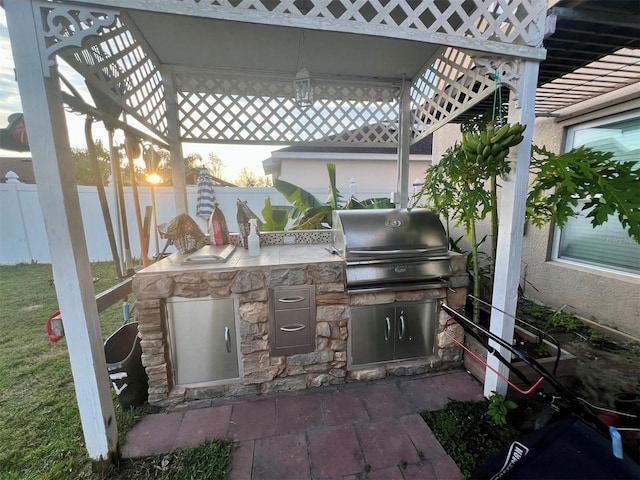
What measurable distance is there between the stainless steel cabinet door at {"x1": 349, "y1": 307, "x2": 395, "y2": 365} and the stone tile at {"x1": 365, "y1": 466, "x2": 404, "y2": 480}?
88 cm

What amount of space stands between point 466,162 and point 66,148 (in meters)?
2.71

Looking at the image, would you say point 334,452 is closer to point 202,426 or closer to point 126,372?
point 202,426

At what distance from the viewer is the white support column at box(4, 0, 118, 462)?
135 centimetres

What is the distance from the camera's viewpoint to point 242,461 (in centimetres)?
172

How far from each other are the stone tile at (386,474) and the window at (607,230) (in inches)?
130

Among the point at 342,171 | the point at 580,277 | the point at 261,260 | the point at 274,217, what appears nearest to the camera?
the point at 261,260

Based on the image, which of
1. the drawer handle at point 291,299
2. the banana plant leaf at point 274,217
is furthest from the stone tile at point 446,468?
the banana plant leaf at point 274,217

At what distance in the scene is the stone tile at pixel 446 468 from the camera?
161 cm

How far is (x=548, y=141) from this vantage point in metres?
3.74

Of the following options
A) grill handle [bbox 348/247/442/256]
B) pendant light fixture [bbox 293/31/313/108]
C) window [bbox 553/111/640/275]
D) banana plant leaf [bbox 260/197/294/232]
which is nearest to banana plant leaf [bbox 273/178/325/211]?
banana plant leaf [bbox 260/197/294/232]

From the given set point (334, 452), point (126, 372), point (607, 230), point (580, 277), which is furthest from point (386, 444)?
point (607, 230)

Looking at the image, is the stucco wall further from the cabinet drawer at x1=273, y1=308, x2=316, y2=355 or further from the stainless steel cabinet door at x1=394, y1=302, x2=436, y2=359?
the cabinet drawer at x1=273, y1=308, x2=316, y2=355

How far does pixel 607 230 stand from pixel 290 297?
13.2ft

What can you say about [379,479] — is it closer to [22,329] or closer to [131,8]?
[131,8]
